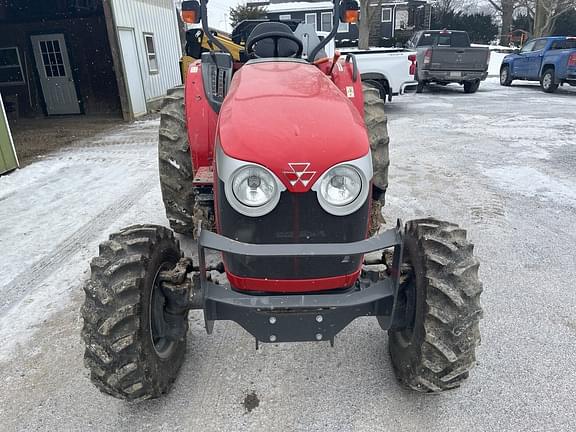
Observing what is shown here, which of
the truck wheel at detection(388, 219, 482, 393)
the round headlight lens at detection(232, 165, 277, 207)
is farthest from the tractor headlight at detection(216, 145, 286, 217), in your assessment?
the truck wheel at detection(388, 219, 482, 393)

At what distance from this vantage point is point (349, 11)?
3221mm

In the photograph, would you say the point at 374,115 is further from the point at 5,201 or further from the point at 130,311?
the point at 5,201

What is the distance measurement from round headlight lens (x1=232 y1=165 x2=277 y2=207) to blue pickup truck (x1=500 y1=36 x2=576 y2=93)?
46.8 feet

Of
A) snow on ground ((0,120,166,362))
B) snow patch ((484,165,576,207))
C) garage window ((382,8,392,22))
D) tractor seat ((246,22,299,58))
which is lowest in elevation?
snow patch ((484,165,576,207))

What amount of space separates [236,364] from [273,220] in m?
1.16

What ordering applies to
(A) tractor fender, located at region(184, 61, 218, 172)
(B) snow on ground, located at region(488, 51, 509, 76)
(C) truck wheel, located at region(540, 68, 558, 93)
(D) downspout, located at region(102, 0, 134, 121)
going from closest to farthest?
(A) tractor fender, located at region(184, 61, 218, 172) < (D) downspout, located at region(102, 0, 134, 121) < (C) truck wheel, located at region(540, 68, 558, 93) < (B) snow on ground, located at region(488, 51, 509, 76)

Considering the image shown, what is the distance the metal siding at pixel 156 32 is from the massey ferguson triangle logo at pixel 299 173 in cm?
1010

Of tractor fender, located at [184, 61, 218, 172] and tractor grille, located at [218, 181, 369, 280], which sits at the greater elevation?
tractor fender, located at [184, 61, 218, 172]

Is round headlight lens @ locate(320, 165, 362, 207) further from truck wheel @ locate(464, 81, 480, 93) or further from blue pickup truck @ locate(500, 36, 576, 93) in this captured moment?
blue pickup truck @ locate(500, 36, 576, 93)

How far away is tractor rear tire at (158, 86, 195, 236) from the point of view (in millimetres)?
3738

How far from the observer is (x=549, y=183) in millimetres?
5812

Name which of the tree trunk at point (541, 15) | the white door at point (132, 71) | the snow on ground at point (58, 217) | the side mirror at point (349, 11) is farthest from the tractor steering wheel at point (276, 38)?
the tree trunk at point (541, 15)

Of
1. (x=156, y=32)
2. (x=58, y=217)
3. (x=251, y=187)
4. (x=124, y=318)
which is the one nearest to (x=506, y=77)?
(x=156, y=32)

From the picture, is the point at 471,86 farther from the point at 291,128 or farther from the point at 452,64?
the point at 291,128
